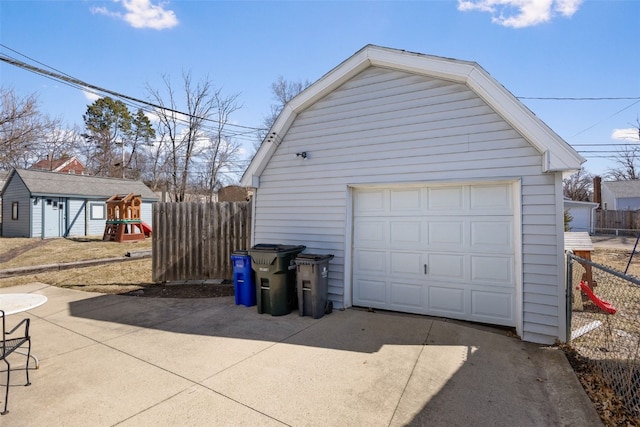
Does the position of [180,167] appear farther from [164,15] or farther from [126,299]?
[126,299]

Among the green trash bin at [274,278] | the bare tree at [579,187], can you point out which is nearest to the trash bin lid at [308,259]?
the green trash bin at [274,278]

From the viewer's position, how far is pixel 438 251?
210 inches

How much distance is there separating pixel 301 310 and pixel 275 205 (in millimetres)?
2337

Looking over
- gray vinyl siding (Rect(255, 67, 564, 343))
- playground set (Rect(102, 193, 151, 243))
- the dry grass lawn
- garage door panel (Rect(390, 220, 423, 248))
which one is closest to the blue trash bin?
gray vinyl siding (Rect(255, 67, 564, 343))

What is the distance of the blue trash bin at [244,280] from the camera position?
5.99 metres

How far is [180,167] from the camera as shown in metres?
25.8

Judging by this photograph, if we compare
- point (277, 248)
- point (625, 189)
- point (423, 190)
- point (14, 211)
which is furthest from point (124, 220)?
point (625, 189)

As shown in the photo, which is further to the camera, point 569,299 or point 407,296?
point 407,296

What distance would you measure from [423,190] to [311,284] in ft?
8.27

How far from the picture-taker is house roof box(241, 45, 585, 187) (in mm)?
4219

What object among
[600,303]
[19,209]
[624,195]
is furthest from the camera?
[624,195]

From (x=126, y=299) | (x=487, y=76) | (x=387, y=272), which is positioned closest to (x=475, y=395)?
(x=387, y=272)

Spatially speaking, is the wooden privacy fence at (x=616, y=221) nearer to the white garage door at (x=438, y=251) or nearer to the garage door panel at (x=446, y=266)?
the white garage door at (x=438, y=251)

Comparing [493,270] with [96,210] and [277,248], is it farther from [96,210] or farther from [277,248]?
[96,210]
